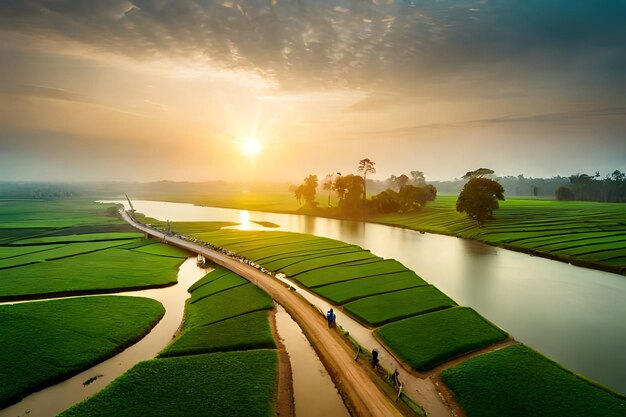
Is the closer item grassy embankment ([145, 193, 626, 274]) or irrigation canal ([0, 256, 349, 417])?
irrigation canal ([0, 256, 349, 417])

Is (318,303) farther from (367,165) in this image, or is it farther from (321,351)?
(367,165)

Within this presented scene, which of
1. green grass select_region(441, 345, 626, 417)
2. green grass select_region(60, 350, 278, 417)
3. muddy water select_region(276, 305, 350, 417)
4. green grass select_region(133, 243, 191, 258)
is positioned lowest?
muddy water select_region(276, 305, 350, 417)

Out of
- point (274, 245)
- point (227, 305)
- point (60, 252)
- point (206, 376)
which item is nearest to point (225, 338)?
point (206, 376)

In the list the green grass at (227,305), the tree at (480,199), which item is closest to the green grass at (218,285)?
the green grass at (227,305)

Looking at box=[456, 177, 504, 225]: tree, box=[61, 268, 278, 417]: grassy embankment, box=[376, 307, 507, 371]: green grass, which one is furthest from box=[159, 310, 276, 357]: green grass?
box=[456, 177, 504, 225]: tree

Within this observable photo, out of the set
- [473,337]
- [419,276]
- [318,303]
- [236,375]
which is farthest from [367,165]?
[236,375]

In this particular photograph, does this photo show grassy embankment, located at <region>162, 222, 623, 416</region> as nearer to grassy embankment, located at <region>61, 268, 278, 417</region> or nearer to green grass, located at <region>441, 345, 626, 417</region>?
green grass, located at <region>441, 345, 626, 417</region>

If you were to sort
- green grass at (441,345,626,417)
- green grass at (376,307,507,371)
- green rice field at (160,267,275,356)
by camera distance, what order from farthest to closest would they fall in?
green rice field at (160,267,275,356), green grass at (376,307,507,371), green grass at (441,345,626,417)
